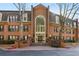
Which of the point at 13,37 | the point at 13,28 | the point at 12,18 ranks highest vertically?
the point at 12,18

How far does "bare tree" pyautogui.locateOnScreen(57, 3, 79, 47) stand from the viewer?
3.75m

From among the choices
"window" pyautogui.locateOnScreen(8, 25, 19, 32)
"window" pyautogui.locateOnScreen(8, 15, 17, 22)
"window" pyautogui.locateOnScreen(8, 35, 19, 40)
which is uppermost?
"window" pyautogui.locateOnScreen(8, 15, 17, 22)

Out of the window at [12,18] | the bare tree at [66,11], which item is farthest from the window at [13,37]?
the bare tree at [66,11]

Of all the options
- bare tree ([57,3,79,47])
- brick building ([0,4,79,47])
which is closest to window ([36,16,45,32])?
brick building ([0,4,79,47])

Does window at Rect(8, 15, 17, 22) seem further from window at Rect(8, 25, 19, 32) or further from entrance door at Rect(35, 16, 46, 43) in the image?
entrance door at Rect(35, 16, 46, 43)

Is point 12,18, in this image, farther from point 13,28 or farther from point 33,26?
point 33,26

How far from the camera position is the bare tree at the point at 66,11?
12.3ft

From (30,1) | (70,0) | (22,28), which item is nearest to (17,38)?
(22,28)

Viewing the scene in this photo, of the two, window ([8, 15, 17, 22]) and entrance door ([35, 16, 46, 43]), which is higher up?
window ([8, 15, 17, 22])

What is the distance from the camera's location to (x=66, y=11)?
3.79 metres

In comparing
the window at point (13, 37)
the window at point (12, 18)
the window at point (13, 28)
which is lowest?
the window at point (13, 37)

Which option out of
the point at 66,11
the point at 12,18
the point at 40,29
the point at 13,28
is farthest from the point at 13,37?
the point at 66,11

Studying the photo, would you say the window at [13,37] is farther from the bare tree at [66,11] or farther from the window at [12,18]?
the bare tree at [66,11]

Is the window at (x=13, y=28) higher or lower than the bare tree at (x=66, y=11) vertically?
lower
